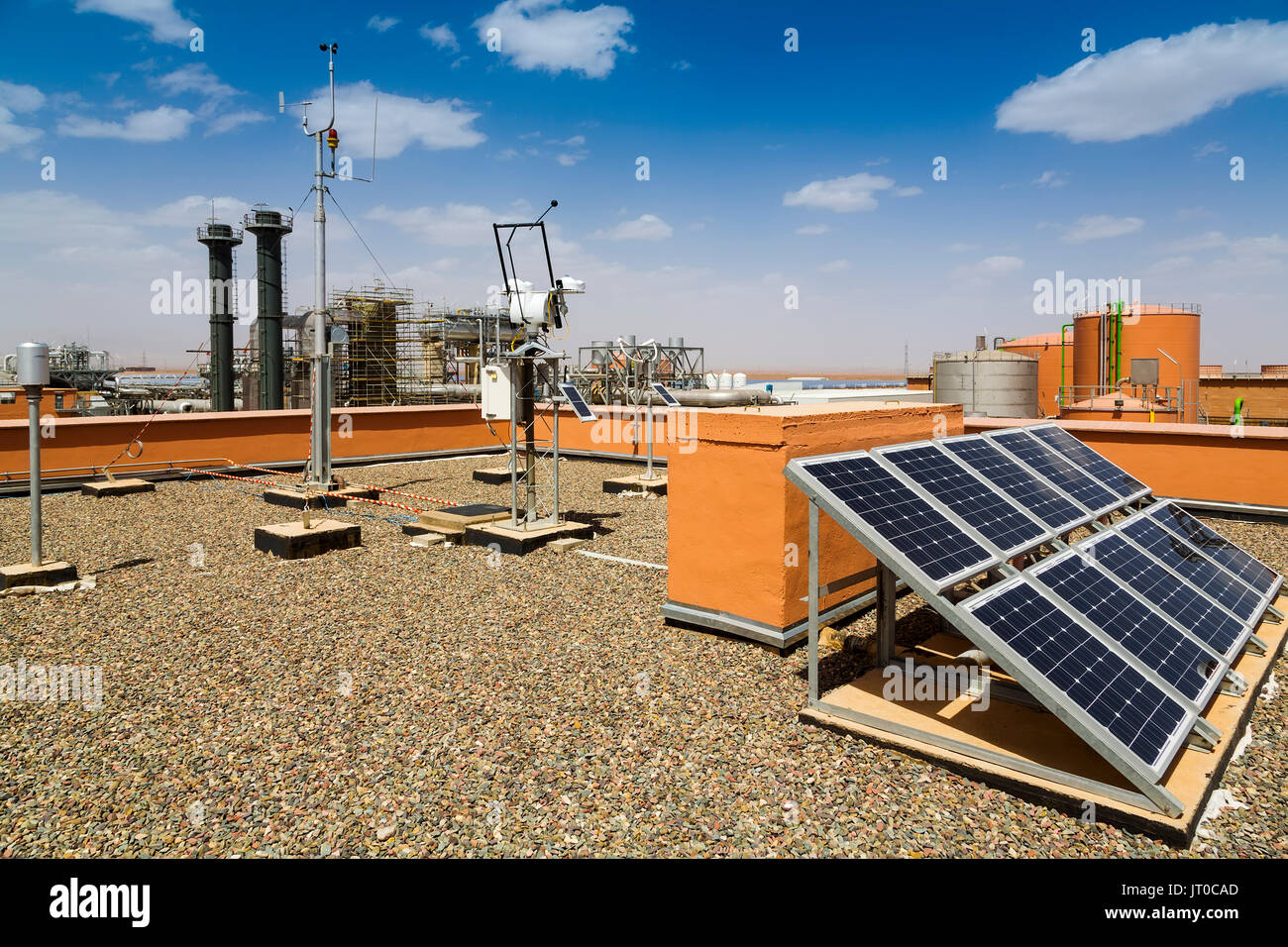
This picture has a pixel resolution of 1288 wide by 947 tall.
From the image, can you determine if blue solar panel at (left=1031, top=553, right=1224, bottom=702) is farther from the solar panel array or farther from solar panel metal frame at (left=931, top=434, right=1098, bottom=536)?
solar panel metal frame at (left=931, top=434, right=1098, bottom=536)

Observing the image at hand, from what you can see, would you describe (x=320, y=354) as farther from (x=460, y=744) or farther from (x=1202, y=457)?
(x=1202, y=457)

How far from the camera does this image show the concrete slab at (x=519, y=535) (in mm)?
11875

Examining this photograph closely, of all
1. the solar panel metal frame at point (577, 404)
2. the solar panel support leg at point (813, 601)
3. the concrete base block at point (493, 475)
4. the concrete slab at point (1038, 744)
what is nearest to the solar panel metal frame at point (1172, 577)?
the concrete slab at point (1038, 744)

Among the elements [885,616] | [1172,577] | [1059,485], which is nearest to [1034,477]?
[1059,485]

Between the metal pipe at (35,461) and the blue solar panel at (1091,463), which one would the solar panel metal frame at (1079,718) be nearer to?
the blue solar panel at (1091,463)

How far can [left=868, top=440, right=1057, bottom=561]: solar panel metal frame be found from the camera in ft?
19.4

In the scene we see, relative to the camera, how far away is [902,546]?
533cm

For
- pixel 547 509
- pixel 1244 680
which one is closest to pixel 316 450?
pixel 547 509

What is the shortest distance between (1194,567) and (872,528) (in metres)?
4.47

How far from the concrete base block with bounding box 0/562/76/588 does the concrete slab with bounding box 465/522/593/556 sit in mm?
5129

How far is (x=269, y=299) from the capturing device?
1767 inches

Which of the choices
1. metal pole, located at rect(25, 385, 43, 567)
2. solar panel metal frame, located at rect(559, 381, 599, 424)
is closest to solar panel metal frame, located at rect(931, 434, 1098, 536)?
solar panel metal frame, located at rect(559, 381, 599, 424)

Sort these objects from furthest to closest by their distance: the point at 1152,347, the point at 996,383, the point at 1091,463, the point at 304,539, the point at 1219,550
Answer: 1. the point at 1152,347
2. the point at 996,383
3. the point at 304,539
4. the point at 1091,463
5. the point at 1219,550

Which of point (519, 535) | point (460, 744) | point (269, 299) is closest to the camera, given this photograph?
point (460, 744)
